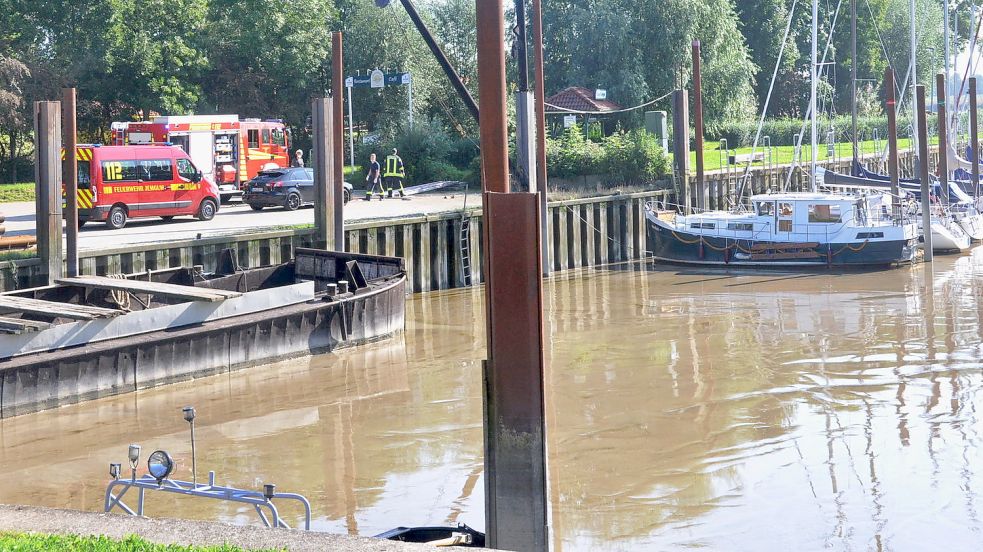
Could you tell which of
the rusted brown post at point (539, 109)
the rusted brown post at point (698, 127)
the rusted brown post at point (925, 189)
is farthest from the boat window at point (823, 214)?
the rusted brown post at point (539, 109)

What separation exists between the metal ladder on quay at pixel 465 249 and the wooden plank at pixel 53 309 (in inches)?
474

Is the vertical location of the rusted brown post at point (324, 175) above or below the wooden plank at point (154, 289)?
above

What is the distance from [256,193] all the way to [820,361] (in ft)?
62.6

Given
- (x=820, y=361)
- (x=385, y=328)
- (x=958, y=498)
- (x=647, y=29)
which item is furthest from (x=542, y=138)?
(x=647, y=29)

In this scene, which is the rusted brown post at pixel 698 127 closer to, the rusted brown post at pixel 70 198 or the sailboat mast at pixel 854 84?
the sailboat mast at pixel 854 84

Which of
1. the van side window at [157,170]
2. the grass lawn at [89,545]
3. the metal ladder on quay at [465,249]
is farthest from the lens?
the van side window at [157,170]

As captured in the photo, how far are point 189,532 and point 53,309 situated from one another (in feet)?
32.2

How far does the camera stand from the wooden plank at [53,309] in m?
15.9

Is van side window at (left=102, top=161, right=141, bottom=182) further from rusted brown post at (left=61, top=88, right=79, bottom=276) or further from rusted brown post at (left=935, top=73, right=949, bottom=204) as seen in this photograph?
rusted brown post at (left=935, top=73, right=949, bottom=204)

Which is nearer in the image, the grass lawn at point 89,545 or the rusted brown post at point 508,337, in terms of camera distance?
the grass lawn at point 89,545

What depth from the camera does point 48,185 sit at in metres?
18.8

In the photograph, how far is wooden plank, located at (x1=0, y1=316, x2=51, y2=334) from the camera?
1501cm

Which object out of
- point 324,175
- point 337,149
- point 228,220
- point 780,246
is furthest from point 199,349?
point 780,246

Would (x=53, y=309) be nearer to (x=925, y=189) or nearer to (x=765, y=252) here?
(x=765, y=252)
